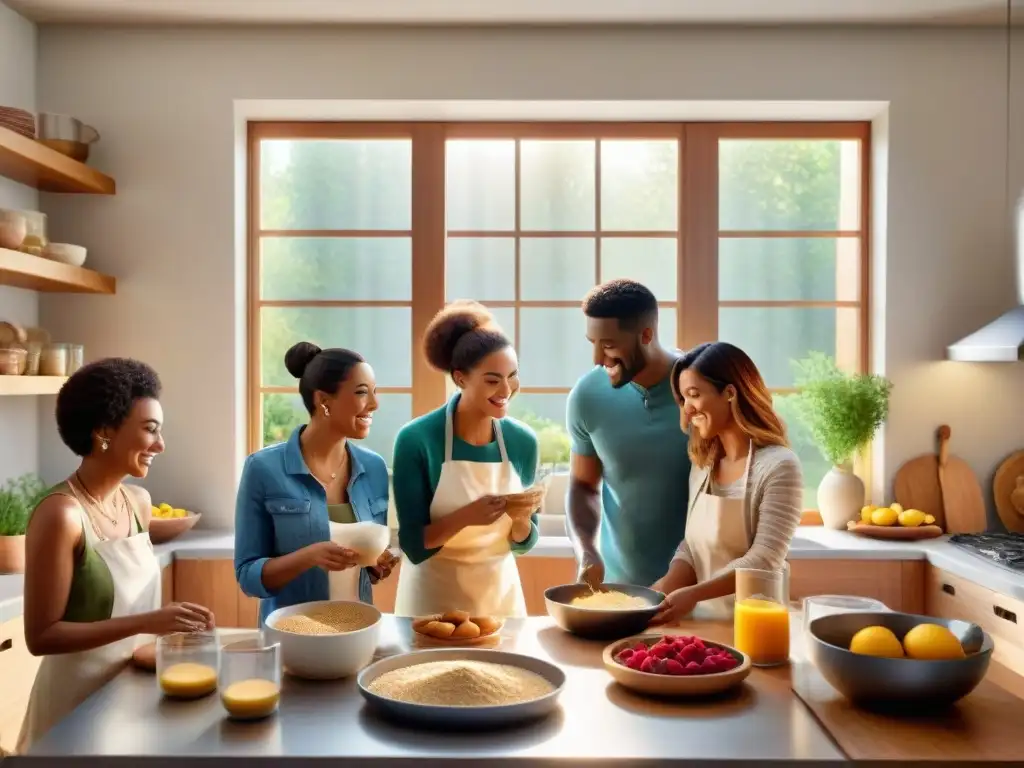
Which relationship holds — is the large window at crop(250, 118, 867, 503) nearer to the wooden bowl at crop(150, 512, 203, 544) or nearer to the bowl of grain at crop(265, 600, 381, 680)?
the wooden bowl at crop(150, 512, 203, 544)

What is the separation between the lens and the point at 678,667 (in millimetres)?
1508

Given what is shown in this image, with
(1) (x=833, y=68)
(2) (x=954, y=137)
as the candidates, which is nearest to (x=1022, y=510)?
(2) (x=954, y=137)

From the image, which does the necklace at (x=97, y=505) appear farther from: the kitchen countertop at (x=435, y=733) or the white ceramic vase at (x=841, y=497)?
the white ceramic vase at (x=841, y=497)

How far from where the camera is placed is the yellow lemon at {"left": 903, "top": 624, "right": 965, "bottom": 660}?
142 cm

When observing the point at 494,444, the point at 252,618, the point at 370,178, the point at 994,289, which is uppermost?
the point at 370,178

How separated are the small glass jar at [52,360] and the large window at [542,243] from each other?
33.1 inches

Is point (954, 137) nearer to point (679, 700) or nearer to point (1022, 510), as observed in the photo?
point (1022, 510)

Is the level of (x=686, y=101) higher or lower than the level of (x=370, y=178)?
higher

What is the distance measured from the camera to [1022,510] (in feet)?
11.7

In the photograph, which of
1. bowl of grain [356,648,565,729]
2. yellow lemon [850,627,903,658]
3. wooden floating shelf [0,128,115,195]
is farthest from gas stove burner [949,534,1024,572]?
wooden floating shelf [0,128,115,195]

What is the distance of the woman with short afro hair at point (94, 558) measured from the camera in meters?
1.63

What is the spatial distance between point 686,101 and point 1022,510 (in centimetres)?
204

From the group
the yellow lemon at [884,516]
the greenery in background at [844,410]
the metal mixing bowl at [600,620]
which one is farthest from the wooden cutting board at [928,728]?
the greenery in background at [844,410]

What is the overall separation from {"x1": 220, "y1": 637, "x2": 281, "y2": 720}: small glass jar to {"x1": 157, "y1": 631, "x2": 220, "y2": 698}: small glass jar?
0.09 metres
